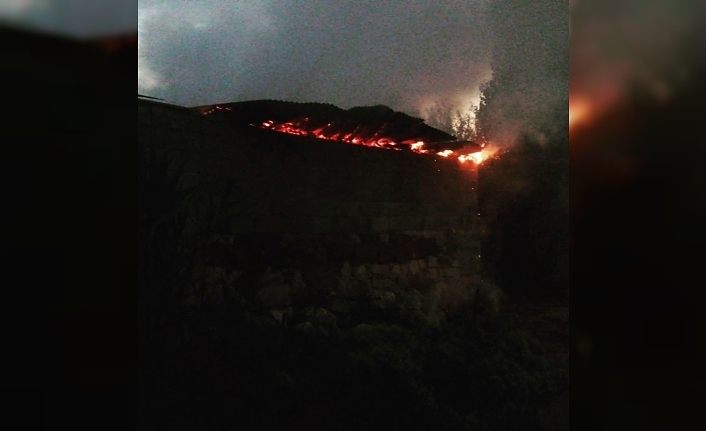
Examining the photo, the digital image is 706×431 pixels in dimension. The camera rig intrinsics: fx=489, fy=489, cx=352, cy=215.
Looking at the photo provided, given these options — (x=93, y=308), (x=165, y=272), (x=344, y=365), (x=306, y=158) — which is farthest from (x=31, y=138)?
(x=306, y=158)

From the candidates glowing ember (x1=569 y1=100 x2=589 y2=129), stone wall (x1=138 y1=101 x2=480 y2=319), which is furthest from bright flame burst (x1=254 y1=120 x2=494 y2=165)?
glowing ember (x1=569 y1=100 x2=589 y2=129)

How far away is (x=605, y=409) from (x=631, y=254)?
0.26 m

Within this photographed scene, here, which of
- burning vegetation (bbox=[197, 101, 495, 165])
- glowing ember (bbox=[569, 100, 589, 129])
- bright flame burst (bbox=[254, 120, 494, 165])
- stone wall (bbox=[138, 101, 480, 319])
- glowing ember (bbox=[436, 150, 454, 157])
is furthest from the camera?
glowing ember (bbox=[436, 150, 454, 157])

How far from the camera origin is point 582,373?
2.69ft

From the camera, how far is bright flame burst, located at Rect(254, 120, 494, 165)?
17.3 feet

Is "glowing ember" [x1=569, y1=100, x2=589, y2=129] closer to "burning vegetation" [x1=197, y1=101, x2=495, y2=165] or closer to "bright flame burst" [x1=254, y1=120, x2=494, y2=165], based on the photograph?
"burning vegetation" [x1=197, y1=101, x2=495, y2=165]

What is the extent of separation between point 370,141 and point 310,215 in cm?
149

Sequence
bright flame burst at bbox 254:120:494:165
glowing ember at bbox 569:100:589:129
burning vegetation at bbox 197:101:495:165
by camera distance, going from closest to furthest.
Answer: glowing ember at bbox 569:100:589:129 < burning vegetation at bbox 197:101:495:165 < bright flame burst at bbox 254:120:494:165

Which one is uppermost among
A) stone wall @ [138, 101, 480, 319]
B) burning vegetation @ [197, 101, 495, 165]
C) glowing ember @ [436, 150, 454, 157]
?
burning vegetation @ [197, 101, 495, 165]

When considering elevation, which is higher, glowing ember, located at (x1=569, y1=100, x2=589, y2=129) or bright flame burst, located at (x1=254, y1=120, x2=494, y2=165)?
bright flame burst, located at (x1=254, y1=120, x2=494, y2=165)

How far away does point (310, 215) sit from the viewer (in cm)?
544

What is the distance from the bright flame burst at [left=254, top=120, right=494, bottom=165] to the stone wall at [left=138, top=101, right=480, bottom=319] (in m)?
0.10

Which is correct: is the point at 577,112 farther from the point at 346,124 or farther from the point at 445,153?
the point at 445,153

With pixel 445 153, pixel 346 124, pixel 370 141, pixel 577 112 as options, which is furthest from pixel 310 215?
pixel 577 112
